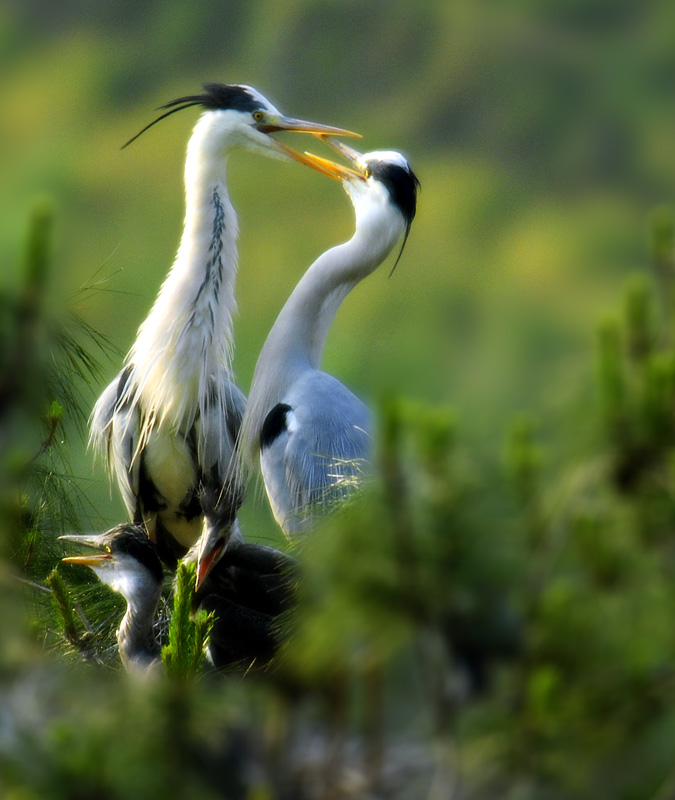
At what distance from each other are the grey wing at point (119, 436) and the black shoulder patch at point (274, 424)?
300 mm

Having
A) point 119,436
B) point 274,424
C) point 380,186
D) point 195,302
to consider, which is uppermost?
point 380,186

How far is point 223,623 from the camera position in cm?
169

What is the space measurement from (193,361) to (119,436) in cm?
21

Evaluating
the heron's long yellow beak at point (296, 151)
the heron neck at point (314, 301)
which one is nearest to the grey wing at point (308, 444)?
the heron neck at point (314, 301)

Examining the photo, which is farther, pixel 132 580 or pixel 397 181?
pixel 397 181

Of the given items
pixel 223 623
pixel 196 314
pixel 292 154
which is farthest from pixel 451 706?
pixel 292 154

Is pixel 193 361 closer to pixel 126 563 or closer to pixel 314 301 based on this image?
pixel 314 301

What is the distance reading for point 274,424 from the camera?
1888 millimetres

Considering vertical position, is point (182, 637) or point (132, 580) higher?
point (182, 637)

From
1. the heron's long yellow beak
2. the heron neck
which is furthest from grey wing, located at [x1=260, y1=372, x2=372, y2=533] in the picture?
the heron's long yellow beak

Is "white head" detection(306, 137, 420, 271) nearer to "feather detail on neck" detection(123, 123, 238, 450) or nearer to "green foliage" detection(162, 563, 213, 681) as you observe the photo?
"feather detail on neck" detection(123, 123, 238, 450)

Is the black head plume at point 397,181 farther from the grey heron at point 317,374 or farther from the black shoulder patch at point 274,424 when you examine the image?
the black shoulder patch at point 274,424

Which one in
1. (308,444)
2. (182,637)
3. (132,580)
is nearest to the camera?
(182,637)

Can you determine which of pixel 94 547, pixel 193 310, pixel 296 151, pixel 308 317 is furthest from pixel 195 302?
pixel 94 547
